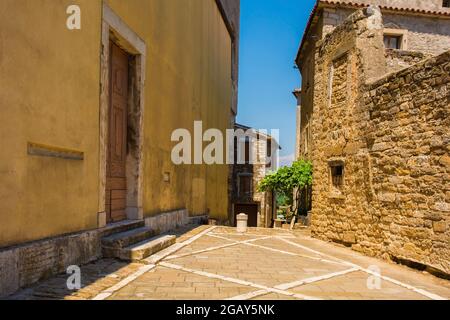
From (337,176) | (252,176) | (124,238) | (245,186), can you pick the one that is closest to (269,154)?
(252,176)

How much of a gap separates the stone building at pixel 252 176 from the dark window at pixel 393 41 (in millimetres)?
11260

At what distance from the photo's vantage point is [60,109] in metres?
4.29

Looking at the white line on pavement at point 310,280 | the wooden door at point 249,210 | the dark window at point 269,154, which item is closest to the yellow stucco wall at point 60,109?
the white line on pavement at point 310,280

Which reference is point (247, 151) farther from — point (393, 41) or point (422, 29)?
point (422, 29)

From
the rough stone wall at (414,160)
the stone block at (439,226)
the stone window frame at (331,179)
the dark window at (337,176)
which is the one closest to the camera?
the stone block at (439,226)

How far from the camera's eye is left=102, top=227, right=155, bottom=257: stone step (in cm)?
521

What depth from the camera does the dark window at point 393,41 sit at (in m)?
16.5

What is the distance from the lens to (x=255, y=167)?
2667cm

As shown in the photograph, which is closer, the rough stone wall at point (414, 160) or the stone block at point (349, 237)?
the rough stone wall at point (414, 160)

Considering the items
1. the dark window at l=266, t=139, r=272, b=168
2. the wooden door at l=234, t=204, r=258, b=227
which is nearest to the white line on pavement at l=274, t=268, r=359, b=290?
the dark window at l=266, t=139, r=272, b=168

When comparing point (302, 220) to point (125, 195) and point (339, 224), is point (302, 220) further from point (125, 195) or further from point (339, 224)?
point (125, 195)

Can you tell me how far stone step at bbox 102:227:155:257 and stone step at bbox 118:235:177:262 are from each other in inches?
3.4

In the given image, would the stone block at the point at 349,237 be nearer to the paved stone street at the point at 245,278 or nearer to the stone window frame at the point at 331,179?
the paved stone street at the point at 245,278

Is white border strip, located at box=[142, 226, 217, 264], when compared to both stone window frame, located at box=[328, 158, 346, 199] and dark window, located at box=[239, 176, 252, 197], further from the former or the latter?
dark window, located at box=[239, 176, 252, 197]
